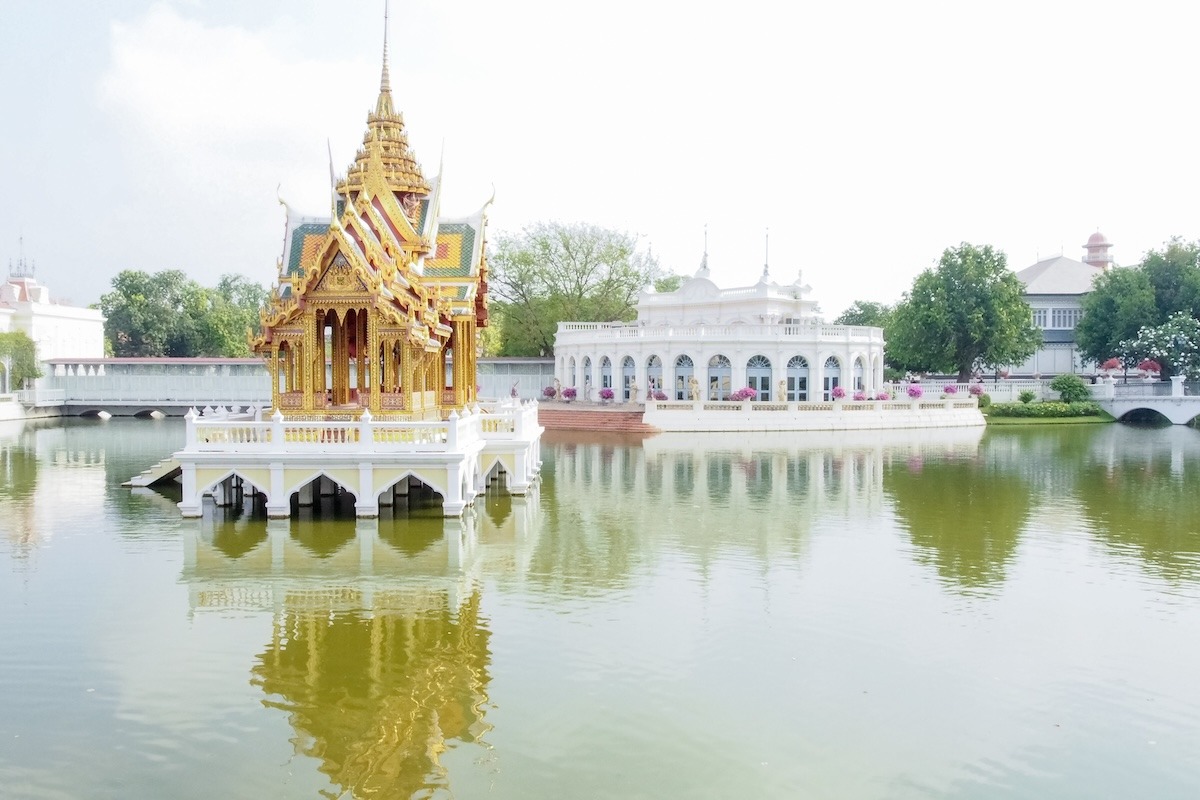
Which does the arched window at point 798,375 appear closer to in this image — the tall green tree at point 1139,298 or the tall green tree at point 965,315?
the tall green tree at point 965,315

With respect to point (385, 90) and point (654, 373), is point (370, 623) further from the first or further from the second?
point (654, 373)

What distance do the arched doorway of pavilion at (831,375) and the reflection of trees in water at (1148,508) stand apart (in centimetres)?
1438

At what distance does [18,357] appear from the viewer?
44.7m

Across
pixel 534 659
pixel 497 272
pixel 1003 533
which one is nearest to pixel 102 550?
pixel 534 659

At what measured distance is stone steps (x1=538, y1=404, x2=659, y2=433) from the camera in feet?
119

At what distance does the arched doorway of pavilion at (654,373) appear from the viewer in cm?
4144

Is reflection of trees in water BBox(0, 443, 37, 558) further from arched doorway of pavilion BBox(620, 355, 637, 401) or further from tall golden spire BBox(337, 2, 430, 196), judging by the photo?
arched doorway of pavilion BBox(620, 355, 637, 401)

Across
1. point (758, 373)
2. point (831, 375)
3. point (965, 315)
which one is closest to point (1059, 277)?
point (965, 315)

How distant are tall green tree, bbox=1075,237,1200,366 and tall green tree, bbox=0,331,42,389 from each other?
50230 mm

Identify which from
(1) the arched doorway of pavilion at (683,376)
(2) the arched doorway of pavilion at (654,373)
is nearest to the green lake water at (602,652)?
(1) the arched doorway of pavilion at (683,376)

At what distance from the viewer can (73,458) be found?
86.7ft

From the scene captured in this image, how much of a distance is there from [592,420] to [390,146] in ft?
61.8

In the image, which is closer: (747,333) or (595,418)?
(595,418)

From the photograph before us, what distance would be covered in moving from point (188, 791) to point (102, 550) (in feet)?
27.5
